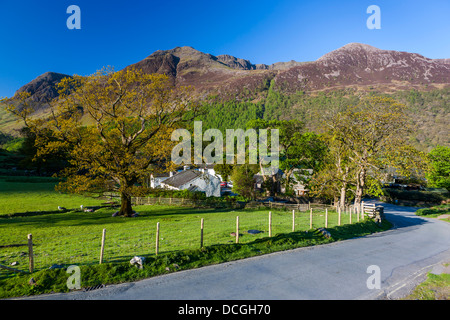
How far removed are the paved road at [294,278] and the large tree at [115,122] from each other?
56.3 feet

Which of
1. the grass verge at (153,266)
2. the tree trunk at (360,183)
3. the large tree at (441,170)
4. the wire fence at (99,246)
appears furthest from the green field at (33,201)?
the large tree at (441,170)

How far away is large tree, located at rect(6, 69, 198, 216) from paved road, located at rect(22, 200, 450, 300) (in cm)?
1717

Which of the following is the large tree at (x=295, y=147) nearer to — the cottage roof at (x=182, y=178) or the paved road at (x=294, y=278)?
the cottage roof at (x=182, y=178)

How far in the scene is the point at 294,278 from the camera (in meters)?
9.67

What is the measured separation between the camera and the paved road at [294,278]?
8.20 meters

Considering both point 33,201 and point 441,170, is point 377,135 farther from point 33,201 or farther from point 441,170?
point 441,170

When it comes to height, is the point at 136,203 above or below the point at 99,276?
below

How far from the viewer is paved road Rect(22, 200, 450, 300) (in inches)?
323

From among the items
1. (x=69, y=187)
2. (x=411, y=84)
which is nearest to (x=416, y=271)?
(x=69, y=187)

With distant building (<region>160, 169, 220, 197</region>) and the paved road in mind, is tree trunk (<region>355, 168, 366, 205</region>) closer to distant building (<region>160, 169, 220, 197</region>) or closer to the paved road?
the paved road

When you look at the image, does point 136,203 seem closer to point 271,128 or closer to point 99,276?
point 271,128

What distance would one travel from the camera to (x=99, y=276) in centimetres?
920

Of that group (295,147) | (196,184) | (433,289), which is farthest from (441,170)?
(433,289)

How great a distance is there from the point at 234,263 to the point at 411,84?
243380 mm
